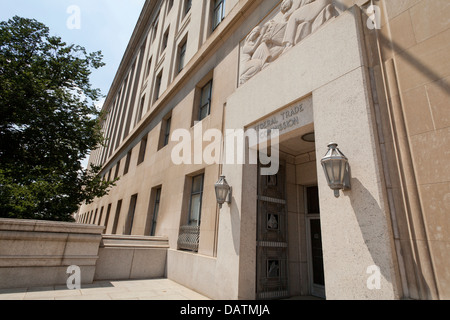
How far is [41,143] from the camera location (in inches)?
449

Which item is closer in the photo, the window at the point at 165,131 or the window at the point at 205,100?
the window at the point at 205,100

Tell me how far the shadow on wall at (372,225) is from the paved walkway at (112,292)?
15.6ft

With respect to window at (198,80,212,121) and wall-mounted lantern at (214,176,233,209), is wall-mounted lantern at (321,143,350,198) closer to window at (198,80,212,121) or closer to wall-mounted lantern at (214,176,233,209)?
wall-mounted lantern at (214,176,233,209)

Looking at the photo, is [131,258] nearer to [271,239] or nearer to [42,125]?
[271,239]

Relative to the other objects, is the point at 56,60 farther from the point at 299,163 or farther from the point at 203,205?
the point at 299,163

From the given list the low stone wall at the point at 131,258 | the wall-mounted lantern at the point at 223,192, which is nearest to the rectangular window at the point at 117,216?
the low stone wall at the point at 131,258

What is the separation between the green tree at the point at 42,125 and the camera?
9539 millimetres

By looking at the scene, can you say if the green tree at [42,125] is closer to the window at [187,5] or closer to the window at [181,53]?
the window at [181,53]

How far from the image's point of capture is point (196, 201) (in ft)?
29.8

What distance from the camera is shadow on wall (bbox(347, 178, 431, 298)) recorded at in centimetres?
313

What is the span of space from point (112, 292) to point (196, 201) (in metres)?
3.83

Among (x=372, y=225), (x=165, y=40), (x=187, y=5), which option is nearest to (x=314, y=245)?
(x=372, y=225)

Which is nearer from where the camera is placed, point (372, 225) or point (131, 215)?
point (372, 225)

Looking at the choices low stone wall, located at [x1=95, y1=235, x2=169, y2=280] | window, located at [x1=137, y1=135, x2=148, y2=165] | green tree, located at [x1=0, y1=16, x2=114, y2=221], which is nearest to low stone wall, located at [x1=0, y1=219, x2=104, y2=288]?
low stone wall, located at [x1=95, y1=235, x2=169, y2=280]
